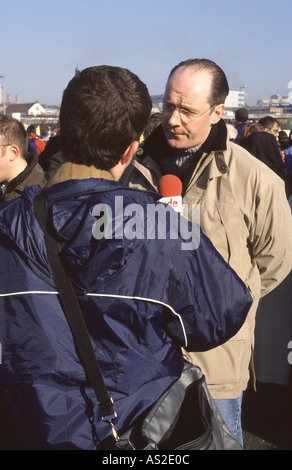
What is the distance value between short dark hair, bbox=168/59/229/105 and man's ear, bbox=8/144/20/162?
1089 mm

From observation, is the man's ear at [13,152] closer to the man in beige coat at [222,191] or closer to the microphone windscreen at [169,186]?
the man in beige coat at [222,191]

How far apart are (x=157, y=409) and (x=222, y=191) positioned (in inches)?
51.1

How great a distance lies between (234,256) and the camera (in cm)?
266

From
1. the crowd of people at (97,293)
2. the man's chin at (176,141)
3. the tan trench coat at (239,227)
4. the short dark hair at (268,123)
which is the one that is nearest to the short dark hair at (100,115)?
the crowd of people at (97,293)

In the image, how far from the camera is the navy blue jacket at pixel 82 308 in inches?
61.3

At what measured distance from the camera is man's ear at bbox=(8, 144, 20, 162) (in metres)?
3.60

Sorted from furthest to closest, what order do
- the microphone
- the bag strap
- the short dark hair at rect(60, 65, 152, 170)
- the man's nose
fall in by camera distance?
the man's nose < the microphone < the short dark hair at rect(60, 65, 152, 170) < the bag strap

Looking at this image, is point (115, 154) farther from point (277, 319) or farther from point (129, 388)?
point (277, 319)

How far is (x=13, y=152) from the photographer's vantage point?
3613 mm

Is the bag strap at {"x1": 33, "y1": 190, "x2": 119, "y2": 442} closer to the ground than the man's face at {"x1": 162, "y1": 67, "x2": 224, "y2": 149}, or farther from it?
closer to the ground

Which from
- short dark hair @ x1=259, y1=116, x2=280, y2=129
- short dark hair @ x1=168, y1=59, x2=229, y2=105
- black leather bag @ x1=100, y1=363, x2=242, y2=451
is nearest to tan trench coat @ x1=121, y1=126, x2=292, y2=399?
short dark hair @ x1=168, y1=59, x2=229, y2=105

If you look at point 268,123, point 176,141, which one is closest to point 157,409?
point 176,141

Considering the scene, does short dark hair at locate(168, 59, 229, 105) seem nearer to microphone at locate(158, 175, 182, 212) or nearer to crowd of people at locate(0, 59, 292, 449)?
microphone at locate(158, 175, 182, 212)
